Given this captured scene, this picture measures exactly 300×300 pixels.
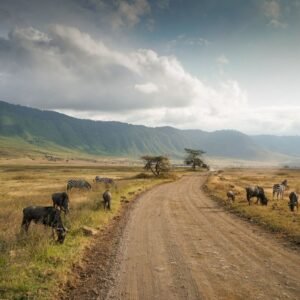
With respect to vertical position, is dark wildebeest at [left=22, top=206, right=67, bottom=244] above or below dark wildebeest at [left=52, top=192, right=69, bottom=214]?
above

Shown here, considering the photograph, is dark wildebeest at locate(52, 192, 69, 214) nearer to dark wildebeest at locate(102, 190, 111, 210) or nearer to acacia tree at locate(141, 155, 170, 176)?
dark wildebeest at locate(102, 190, 111, 210)

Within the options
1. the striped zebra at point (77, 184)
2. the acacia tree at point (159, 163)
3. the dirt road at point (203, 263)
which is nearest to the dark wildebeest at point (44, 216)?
the dirt road at point (203, 263)

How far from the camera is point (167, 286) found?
13.7 m

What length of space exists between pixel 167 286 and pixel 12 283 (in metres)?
6.05

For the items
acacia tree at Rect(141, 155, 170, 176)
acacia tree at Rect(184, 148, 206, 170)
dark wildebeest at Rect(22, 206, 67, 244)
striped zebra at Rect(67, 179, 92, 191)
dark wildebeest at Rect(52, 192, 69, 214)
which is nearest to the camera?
dark wildebeest at Rect(22, 206, 67, 244)

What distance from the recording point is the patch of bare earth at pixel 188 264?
13219mm

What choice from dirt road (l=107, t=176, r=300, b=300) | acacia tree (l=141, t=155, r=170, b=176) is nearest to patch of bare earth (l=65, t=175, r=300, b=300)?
dirt road (l=107, t=176, r=300, b=300)

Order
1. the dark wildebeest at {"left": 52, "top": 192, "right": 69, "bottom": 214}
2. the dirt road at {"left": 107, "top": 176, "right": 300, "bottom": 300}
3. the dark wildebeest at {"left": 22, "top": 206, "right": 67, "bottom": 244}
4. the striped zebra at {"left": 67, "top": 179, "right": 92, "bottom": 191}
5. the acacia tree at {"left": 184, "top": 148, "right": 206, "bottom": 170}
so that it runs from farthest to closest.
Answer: the acacia tree at {"left": 184, "top": 148, "right": 206, "bottom": 170} → the striped zebra at {"left": 67, "top": 179, "right": 92, "bottom": 191} → the dark wildebeest at {"left": 52, "top": 192, "right": 69, "bottom": 214} → the dark wildebeest at {"left": 22, "top": 206, "right": 67, "bottom": 244} → the dirt road at {"left": 107, "top": 176, "right": 300, "bottom": 300}

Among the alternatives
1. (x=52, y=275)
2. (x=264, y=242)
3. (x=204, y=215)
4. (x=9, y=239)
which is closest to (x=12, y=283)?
(x=52, y=275)

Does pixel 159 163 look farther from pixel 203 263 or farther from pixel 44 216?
pixel 203 263

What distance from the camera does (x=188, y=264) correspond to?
54.1 ft

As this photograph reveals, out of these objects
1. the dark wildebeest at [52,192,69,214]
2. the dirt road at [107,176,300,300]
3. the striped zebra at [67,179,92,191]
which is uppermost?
the dirt road at [107,176,300,300]

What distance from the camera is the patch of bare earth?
1322cm

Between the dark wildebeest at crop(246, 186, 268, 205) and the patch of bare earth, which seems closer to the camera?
the patch of bare earth
